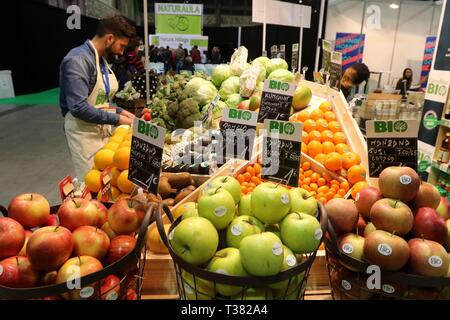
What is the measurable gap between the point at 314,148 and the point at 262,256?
4.14ft

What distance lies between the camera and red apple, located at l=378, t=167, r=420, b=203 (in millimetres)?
1168

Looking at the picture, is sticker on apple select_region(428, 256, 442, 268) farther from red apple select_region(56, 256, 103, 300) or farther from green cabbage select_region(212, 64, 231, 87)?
green cabbage select_region(212, 64, 231, 87)

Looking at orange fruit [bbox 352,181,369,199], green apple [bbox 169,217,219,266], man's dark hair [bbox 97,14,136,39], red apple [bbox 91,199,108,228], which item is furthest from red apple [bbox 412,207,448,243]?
man's dark hair [bbox 97,14,136,39]

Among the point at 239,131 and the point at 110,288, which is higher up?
the point at 239,131

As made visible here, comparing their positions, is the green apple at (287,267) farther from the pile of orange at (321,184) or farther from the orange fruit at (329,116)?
the orange fruit at (329,116)

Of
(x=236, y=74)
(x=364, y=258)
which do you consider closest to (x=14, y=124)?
(x=236, y=74)

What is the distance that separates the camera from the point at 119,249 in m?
1.11

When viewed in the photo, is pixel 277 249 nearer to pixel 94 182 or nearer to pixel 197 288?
pixel 197 288

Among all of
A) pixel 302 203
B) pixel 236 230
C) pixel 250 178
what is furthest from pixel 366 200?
pixel 250 178

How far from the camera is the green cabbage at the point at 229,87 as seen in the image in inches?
127

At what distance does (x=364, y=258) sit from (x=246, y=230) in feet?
1.18

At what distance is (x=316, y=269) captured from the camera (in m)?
1.38

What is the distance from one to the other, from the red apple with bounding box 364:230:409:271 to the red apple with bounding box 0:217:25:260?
1024mm
